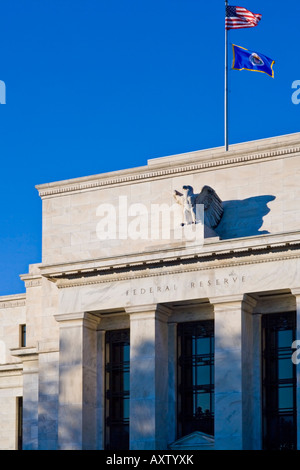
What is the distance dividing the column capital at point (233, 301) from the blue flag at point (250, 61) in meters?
13.2

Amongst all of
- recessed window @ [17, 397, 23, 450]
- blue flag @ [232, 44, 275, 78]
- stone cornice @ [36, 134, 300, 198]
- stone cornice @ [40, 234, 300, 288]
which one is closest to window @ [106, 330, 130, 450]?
stone cornice @ [40, 234, 300, 288]

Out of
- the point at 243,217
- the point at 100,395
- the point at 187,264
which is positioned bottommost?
the point at 100,395

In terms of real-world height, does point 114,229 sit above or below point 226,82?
below

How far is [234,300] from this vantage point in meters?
54.2

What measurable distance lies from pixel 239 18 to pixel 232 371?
19106mm

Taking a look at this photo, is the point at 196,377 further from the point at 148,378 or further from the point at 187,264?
the point at 187,264

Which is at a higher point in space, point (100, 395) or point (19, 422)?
point (100, 395)

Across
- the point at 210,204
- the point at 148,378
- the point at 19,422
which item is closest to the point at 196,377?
the point at 148,378

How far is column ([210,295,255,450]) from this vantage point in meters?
53.0

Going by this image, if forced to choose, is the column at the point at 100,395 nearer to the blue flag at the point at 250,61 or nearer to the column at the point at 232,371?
the column at the point at 232,371

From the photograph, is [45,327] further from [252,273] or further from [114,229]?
[252,273]

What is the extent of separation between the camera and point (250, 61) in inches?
2424

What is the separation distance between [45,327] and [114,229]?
19.7 ft
